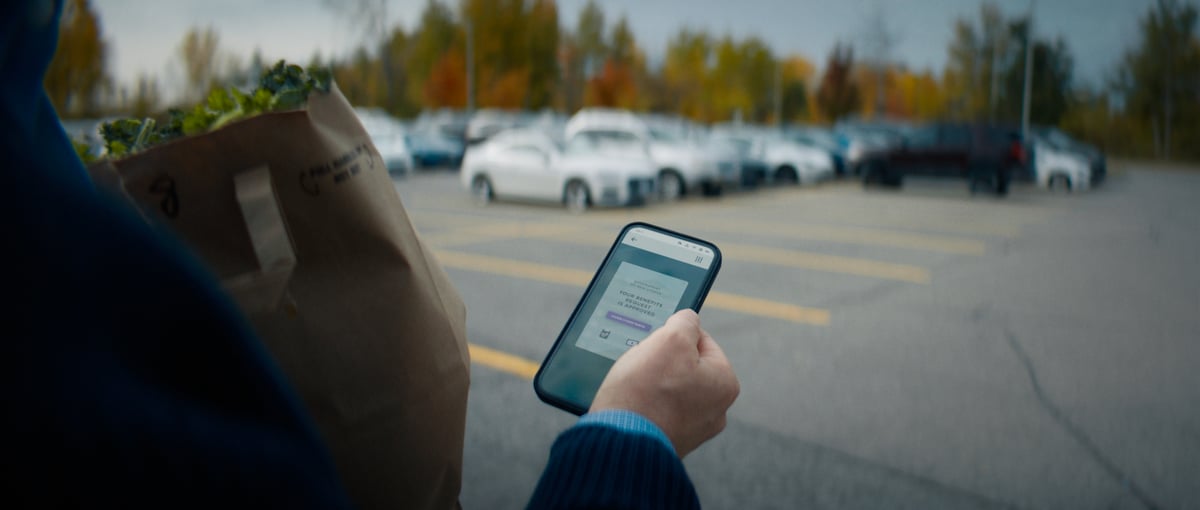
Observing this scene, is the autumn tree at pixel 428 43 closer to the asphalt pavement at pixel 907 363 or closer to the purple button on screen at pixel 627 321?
the asphalt pavement at pixel 907 363

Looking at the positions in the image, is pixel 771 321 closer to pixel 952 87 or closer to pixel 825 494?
pixel 825 494

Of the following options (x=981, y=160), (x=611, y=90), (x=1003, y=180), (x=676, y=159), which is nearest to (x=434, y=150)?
(x=676, y=159)

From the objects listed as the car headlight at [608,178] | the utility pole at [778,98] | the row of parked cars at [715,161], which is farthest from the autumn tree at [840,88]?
the car headlight at [608,178]

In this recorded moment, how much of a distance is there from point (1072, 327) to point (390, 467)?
244 inches

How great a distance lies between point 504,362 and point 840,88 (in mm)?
50459

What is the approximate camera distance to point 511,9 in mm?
51312

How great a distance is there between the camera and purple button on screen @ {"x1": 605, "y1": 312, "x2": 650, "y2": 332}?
1344 mm

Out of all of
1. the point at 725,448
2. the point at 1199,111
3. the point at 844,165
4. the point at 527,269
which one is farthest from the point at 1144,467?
the point at 1199,111

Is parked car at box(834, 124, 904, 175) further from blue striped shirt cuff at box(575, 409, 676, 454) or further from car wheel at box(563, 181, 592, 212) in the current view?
blue striped shirt cuff at box(575, 409, 676, 454)

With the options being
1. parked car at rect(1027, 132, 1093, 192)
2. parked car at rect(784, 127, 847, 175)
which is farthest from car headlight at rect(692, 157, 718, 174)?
parked car at rect(1027, 132, 1093, 192)

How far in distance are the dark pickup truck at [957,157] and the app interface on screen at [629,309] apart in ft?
62.7

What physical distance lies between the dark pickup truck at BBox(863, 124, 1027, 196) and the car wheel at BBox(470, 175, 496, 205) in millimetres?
10075

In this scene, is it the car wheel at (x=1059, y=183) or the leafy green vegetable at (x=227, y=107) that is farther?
the car wheel at (x=1059, y=183)

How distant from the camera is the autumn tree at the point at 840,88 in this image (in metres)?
51.9
